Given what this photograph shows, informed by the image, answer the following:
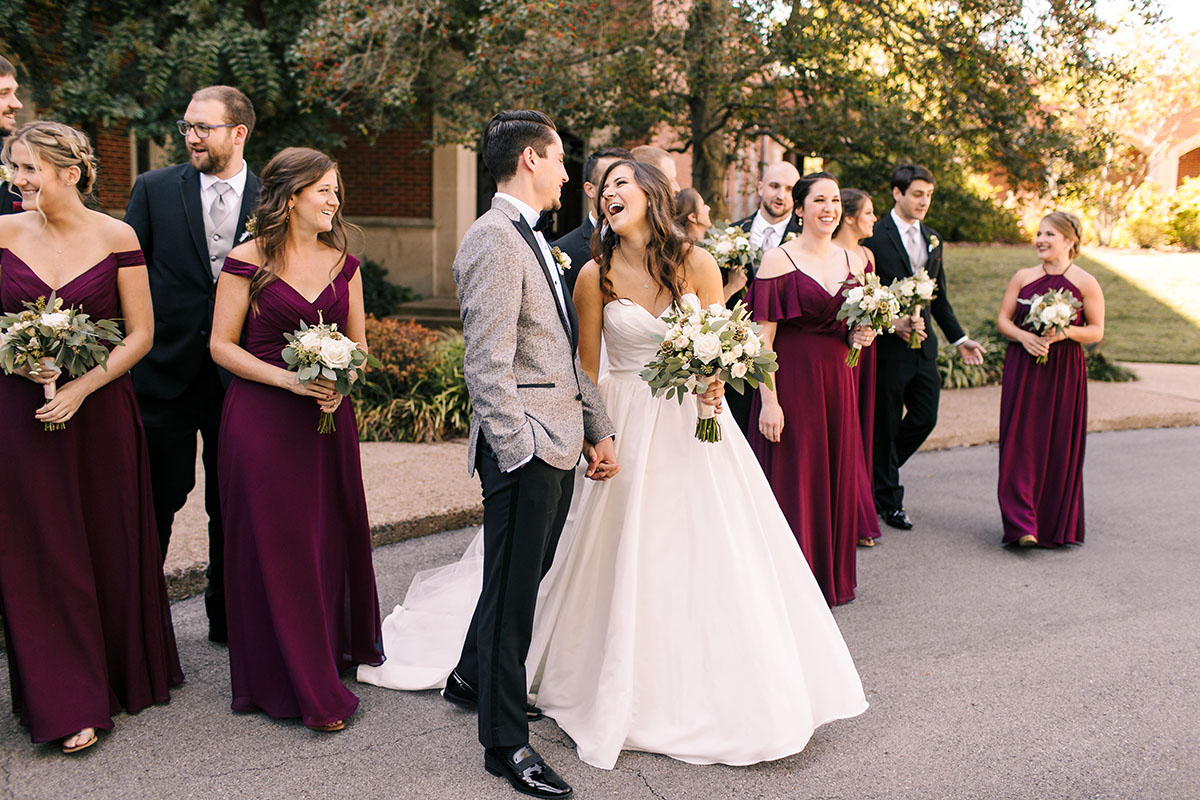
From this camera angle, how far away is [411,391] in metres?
9.45

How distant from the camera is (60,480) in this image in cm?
386

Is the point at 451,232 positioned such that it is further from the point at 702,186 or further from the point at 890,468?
the point at 890,468

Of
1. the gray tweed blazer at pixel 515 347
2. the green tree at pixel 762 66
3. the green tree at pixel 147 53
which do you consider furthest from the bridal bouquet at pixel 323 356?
the green tree at pixel 147 53

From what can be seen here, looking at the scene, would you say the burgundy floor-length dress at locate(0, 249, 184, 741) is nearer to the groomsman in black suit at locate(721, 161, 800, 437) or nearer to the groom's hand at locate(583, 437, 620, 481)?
the groom's hand at locate(583, 437, 620, 481)

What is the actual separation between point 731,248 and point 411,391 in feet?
13.3

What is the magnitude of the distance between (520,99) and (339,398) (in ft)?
22.3

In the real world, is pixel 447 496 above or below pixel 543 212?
below

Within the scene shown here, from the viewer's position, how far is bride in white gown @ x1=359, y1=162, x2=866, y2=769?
377 centimetres

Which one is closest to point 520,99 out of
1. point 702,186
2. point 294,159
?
point 702,186

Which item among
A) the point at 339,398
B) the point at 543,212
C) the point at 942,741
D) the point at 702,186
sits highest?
the point at 702,186

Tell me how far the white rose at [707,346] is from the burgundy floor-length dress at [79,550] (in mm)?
A: 2328

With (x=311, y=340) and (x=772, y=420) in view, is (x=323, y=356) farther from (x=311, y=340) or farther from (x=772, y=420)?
(x=772, y=420)

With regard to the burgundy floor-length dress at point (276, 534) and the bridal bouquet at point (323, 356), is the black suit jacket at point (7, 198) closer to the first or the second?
the burgundy floor-length dress at point (276, 534)

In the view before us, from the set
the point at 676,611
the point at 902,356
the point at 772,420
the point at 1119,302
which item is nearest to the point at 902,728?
the point at 676,611
